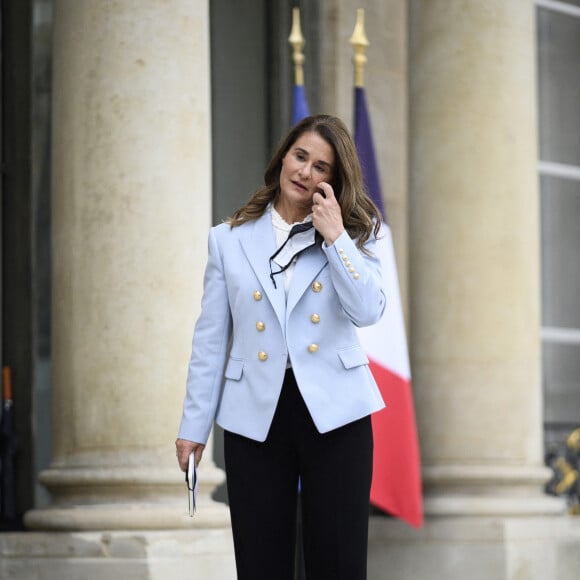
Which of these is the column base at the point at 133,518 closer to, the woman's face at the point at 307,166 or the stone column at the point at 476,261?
the stone column at the point at 476,261

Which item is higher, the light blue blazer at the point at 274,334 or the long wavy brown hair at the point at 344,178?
the long wavy brown hair at the point at 344,178

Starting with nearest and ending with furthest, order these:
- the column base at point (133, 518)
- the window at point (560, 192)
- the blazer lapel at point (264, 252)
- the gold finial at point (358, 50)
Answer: the blazer lapel at point (264, 252) → the column base at point (133, 518) → the gold finial at point (358, 50) → the window at point (560, 192)

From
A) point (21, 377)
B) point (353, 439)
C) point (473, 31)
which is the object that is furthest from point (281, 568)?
point (473, 31)

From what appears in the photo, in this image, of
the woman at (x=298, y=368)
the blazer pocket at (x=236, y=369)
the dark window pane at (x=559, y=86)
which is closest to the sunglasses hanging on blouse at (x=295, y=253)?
the woman at (x=298, y=368)

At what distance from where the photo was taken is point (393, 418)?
307 inches

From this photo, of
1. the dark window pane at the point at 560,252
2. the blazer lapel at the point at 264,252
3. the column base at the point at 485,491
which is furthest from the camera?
the dark window pane at the point at 560,252

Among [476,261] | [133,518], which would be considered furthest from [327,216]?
[476,261]

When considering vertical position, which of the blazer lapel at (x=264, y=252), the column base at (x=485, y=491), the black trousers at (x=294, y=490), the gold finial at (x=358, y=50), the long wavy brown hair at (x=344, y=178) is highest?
the gold finial at (x=358, y=50)

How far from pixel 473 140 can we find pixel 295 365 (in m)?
4.75

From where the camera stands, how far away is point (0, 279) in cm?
819

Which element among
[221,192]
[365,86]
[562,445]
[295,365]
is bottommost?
[562,445]

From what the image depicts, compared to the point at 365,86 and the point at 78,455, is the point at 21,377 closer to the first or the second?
the point at 78,455

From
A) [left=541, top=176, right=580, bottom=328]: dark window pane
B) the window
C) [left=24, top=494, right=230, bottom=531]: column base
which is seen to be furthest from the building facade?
[left=541, top=176, right=580, bottom=328]: dark window pane

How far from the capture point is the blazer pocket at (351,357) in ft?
13.1
